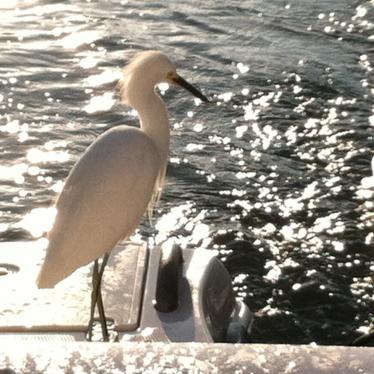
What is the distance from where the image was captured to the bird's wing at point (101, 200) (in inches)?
186

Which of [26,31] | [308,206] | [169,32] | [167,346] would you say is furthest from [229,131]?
[167,346]

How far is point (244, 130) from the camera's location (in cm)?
932

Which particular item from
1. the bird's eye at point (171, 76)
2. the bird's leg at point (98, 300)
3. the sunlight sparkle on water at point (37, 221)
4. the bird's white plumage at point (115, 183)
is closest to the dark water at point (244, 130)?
the sunlight sparkle on water at point (37, 221)

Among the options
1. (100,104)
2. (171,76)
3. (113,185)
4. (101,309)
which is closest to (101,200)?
(113,185)

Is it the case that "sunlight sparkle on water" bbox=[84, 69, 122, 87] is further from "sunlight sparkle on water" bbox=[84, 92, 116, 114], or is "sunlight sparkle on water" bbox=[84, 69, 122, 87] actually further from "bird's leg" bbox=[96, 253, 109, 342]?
"bird's leg" bbox=[96, 253, 109, 342]

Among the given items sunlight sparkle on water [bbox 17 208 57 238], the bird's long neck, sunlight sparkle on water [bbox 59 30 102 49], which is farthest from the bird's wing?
sunlight sparkle on water [bbox 59 30 102 49]

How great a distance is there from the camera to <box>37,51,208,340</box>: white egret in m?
4.73

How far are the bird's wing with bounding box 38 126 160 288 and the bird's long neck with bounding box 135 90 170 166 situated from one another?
4.2 inches

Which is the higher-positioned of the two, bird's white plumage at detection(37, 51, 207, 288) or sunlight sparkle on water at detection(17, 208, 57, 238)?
bird's white plumage at detection(37, 51, 207, 288)

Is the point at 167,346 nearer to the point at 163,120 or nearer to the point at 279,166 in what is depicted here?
the point at 163,120

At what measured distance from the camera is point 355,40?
38.8 feet

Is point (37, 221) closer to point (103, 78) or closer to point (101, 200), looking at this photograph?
point (101, 200)

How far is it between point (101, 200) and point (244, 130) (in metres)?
4.53

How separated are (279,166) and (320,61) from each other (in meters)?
2.87
